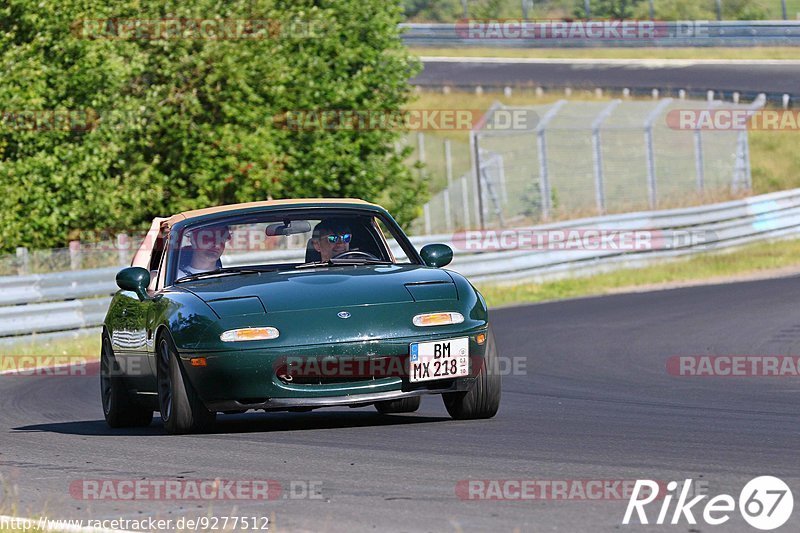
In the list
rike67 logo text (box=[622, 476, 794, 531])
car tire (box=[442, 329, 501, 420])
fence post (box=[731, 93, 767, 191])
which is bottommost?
fence post (box=[731, 93, 767, 191])

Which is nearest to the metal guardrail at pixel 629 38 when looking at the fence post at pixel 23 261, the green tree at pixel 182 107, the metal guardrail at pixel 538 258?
the green tree at pixel 182 107

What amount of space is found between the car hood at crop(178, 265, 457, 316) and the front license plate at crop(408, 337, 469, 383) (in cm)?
28

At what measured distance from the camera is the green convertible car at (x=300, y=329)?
841 centimetres

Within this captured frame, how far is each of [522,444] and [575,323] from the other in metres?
10.4

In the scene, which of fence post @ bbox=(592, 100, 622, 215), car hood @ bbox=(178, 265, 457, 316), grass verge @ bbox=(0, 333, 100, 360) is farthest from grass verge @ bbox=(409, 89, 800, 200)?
car hood @ bbox=(178, 265, 457, 316)

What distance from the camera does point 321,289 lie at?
873 centimetres

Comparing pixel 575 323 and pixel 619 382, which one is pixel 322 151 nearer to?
pixel 575 323

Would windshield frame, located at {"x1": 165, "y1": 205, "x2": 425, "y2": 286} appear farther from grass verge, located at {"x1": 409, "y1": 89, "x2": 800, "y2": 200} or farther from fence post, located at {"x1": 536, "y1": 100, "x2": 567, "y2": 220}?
grass verge, located at {"x1": 409, "y1": 89, "x2": 800, "y2": 200}

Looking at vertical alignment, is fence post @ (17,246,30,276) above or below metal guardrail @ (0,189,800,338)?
above

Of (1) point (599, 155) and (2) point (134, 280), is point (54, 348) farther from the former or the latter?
(1) point (599, 155)

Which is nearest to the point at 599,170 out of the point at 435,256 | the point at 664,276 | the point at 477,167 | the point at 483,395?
the point at 477,167

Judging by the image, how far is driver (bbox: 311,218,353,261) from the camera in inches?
385

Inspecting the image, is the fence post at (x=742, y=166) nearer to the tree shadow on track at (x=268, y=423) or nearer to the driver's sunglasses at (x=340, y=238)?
the tree shadow on track at (x=268, y=423)

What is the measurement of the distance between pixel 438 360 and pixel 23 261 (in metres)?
12.7
